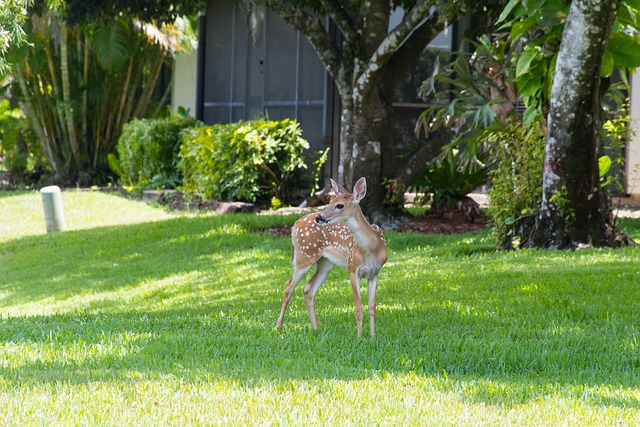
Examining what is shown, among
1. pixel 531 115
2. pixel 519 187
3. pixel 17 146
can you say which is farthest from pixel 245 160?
pixel 17 146

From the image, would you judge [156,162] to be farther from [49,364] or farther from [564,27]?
[49,364]

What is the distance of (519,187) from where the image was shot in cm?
1189

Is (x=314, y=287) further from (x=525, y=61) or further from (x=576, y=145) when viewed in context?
(x=525, y=61)

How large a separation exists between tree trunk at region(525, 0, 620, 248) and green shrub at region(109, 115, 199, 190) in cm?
1086

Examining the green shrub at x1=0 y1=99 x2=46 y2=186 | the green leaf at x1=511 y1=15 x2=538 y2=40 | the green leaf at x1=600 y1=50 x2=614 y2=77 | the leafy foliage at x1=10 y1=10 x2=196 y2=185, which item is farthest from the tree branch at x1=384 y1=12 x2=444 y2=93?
the green shrub at x1=0 y1=99 x2=46 y2=186

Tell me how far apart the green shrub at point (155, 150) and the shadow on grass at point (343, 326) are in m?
7.41

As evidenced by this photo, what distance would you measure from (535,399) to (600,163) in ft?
24.3

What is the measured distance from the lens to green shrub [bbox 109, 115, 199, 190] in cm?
2069

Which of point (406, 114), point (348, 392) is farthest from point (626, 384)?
point (406, 114)

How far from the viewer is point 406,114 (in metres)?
18.7

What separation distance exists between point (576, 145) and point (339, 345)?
204 inches

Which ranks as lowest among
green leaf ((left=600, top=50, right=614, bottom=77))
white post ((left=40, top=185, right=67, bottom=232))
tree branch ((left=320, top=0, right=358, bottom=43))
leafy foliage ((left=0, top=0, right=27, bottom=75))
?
white post ((left=40, top=185, right=67, bottom=232))

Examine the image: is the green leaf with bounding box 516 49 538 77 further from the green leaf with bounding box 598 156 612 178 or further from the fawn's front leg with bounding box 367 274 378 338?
the fawn's front leg with bounding box 367 274 378 338

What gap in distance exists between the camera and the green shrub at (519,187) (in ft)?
38.6
